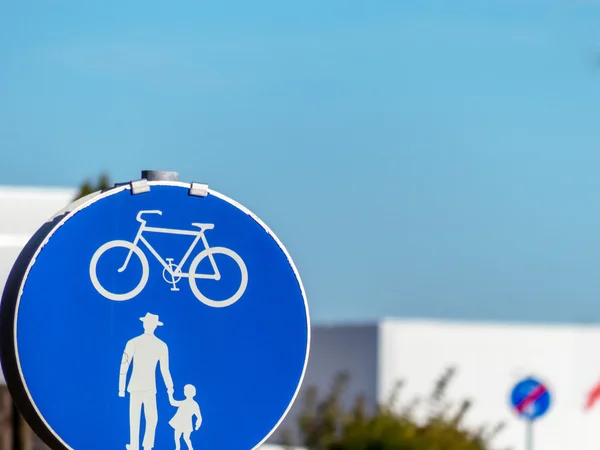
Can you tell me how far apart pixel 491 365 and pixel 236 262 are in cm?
2801

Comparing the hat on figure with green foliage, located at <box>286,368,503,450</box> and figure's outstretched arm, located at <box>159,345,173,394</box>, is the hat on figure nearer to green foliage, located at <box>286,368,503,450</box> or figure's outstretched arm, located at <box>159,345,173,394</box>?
figure's outstretched arm, located at <box>159,345,173,394</box>

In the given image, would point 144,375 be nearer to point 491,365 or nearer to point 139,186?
point 139,186

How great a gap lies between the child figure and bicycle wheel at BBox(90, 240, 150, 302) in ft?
0.89

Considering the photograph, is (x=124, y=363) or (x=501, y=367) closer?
(x=124, y=363)

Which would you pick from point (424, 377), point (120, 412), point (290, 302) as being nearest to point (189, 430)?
point (120, 412)

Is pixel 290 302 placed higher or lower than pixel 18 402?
higher

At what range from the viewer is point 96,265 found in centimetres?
346

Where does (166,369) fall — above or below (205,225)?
below

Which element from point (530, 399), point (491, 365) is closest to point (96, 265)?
point (530, 399)

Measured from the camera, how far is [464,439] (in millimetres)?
12703

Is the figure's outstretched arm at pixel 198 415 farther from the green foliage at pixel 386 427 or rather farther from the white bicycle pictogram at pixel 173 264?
the green foliage at pixel 386 427

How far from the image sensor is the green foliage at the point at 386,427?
11.8m

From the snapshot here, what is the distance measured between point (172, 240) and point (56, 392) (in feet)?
1.52

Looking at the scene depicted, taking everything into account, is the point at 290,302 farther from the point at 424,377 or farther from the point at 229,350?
the point at 424,377
